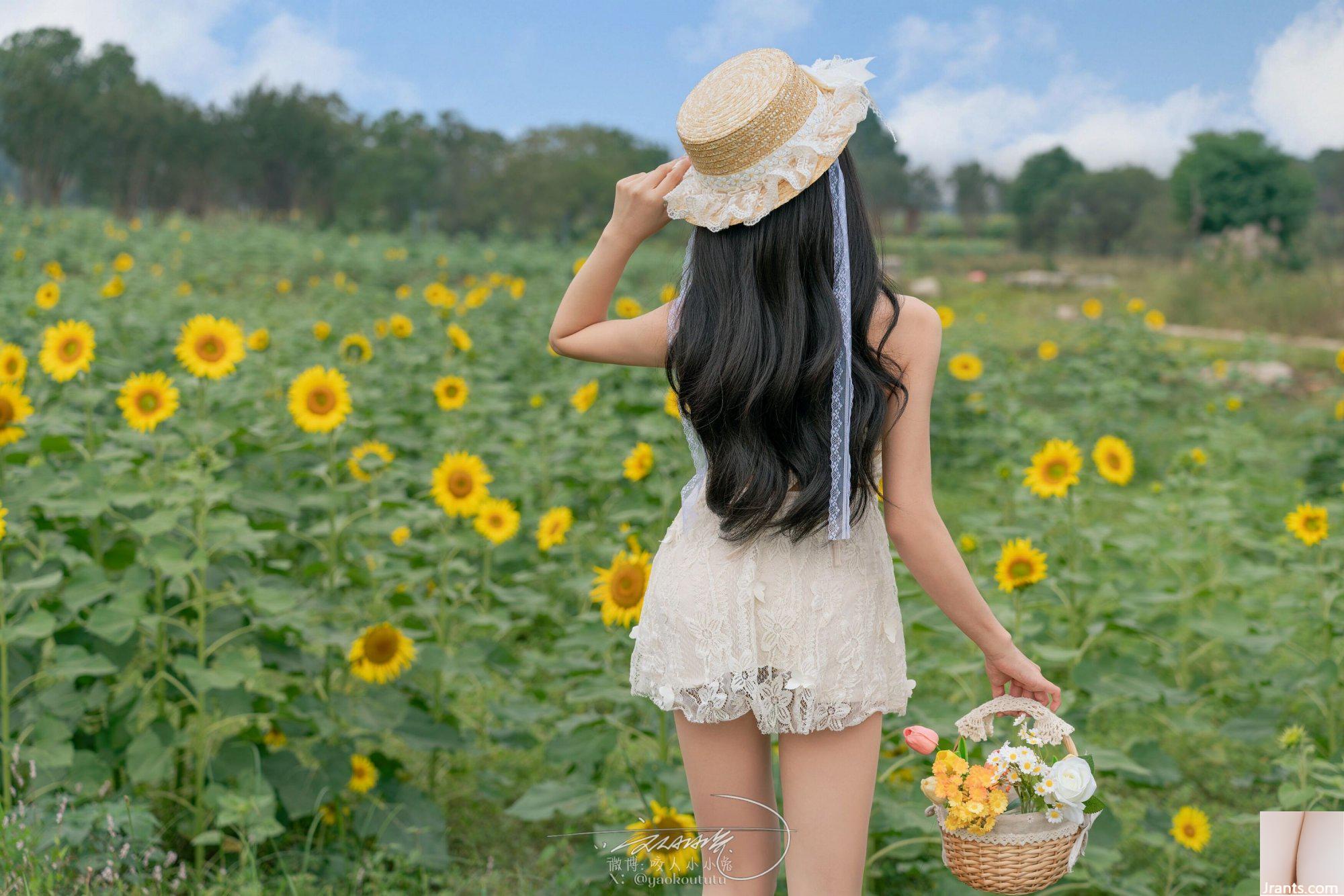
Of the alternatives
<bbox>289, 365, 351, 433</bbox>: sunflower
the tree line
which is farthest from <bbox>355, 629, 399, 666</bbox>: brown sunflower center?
the tree line

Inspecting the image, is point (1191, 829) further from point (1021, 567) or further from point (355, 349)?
point (355, 349)

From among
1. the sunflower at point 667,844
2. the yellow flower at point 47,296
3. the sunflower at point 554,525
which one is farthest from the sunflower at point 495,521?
the yellow flower at point 47,296

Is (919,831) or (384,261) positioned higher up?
(384,261)

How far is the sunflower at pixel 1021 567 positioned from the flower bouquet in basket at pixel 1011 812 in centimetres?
91

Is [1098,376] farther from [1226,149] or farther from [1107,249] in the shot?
[1226,149]

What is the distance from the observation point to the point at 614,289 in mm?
1622

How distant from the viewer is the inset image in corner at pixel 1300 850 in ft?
6.35

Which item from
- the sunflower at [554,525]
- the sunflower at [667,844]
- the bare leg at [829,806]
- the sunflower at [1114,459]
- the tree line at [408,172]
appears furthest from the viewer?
the tree line at [408,172]

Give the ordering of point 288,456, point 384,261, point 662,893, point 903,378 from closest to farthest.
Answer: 1. point 903,378
2. point 662,893
3. point 288,456
4. point 384,261

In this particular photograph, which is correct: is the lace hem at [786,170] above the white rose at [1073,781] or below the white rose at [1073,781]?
above

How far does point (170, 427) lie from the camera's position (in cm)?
362

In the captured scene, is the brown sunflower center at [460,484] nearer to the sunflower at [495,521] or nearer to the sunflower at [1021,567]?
the sunflower at [495,521]

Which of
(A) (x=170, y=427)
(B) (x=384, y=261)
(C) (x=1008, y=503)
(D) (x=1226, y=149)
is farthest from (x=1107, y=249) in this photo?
(A) (x=170, y=427)

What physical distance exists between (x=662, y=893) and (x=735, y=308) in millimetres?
1402
